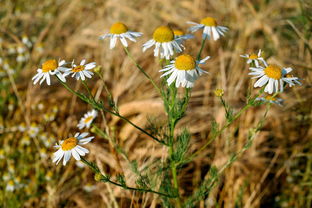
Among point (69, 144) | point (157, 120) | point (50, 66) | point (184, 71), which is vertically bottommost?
point (157, 120)

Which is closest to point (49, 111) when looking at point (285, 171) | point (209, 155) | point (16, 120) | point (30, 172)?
point (16, 120)

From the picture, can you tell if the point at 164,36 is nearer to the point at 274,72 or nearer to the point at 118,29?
the point at 118,29

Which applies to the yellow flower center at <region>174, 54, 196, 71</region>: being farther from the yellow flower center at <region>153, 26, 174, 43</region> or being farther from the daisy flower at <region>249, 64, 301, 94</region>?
the daisy flower at <region>249, 64, 301, 94</region>

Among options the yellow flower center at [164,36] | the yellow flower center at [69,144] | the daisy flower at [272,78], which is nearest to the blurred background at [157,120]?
the yellow flower center at [69,144]

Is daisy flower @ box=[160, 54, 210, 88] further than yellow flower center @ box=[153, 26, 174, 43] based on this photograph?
No

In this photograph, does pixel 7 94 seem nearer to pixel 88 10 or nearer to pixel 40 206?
pixel 40 206

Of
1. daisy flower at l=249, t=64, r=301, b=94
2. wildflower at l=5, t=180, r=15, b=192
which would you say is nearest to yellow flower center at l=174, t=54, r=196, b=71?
daisy flower at l=249, t=64, r=301, b=94

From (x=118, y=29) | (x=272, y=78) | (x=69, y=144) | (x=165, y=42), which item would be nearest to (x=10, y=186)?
(x=69, y=144)

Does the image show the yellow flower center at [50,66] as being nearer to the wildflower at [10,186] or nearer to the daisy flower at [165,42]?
the daisy flower at [165,42]
